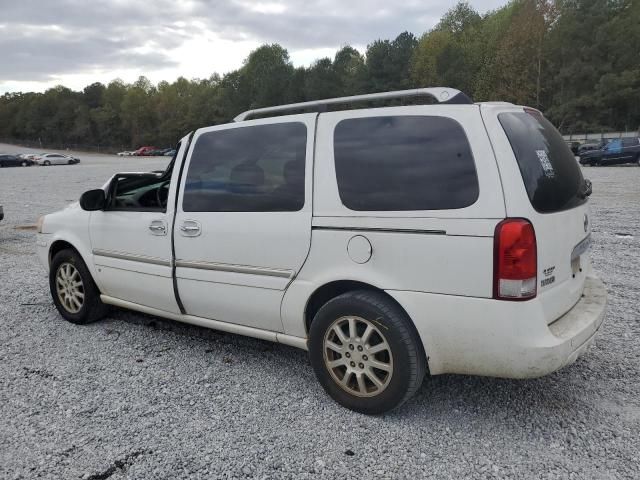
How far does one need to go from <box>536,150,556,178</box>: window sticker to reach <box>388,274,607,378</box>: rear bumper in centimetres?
74

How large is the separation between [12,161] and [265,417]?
56947 mm

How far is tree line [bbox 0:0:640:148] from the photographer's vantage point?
56.4 m

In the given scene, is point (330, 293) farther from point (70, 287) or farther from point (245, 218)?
point (70, 287)

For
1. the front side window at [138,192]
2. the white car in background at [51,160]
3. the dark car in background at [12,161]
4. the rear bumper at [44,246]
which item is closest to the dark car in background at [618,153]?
the front side window at [138,192]

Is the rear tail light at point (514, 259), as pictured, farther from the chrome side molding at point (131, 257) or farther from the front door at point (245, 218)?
the chrome side molding at point (131, 257)

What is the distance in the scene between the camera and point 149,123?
110 metres

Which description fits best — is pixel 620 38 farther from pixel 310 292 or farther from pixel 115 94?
pixel 115 94

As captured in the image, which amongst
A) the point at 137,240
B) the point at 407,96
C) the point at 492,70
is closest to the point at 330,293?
the point at 407,96

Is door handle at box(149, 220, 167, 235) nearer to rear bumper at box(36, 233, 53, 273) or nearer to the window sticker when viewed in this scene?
rear bumper at box(36, 233, 53, 273)

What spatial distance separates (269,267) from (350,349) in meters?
0.75

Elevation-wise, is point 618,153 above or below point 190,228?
below

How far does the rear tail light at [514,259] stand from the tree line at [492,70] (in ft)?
197

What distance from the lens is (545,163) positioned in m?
3.01

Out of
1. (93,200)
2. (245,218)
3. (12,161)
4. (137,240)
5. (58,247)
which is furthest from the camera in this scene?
(12,161)
